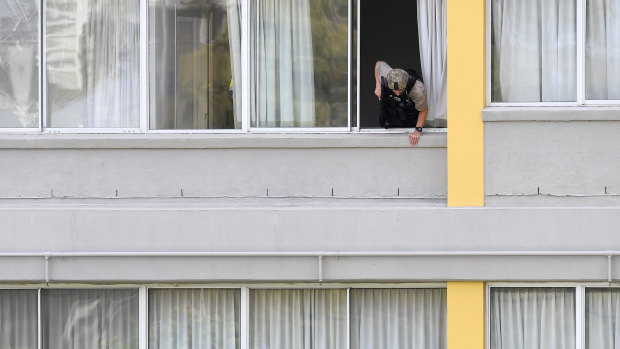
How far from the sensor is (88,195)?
1039 centimetres

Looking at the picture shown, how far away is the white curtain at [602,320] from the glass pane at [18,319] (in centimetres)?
531

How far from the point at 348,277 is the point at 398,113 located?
1850 millimetres

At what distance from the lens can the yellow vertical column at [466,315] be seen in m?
9.88

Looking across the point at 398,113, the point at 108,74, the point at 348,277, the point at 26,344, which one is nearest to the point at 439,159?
the point at 398,113

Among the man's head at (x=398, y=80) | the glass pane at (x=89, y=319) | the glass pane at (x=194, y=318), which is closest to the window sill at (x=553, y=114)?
the man's head at (x=398, y=80)

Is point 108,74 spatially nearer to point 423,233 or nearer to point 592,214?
point 423,233

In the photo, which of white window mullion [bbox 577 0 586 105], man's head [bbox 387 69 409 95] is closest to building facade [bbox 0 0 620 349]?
white window mullion [bbox 577 0 586 105]

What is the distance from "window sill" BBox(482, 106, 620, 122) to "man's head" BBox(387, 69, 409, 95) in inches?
36.3

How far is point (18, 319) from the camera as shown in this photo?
411 inches

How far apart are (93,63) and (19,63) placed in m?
0.75

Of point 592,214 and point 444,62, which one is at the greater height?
point 444,62

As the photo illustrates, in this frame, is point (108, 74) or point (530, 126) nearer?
point (530, 126)

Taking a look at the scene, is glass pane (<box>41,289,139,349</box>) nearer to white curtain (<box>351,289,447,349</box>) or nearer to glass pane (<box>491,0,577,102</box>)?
white curtain (<box>351,289,447,349</box>)

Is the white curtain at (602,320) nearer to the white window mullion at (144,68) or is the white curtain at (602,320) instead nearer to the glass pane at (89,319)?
the glass pane at (89,319)
